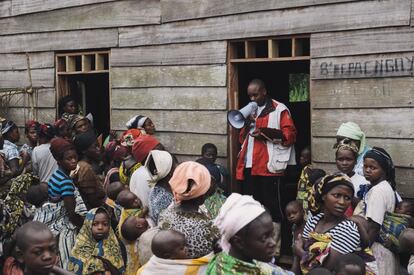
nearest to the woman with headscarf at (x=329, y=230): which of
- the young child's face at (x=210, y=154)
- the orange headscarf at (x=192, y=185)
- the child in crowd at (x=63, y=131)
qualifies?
the orange headscarf at (x=192, y=185)

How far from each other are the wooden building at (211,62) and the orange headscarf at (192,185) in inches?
107

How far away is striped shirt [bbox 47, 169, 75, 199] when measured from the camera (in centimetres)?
628

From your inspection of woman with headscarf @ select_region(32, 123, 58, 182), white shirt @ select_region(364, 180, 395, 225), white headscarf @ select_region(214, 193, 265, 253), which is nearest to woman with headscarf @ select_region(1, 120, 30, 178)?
woman with headscarf @ select_region(32, 123, 58, 182)

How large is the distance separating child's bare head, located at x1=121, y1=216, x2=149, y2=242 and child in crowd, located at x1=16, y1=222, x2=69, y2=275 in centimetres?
169

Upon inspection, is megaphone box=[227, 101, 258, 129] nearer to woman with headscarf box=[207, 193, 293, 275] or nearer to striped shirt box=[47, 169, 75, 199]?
striped shirt box=[47, 169, 75, 199]

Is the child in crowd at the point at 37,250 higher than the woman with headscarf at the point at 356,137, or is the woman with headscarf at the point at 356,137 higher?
the woman with headscarf at the point at 356,137

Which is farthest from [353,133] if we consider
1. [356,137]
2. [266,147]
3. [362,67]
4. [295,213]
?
[266,147]

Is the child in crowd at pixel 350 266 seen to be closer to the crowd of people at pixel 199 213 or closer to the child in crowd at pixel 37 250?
the crowd of people at pixel 199 213

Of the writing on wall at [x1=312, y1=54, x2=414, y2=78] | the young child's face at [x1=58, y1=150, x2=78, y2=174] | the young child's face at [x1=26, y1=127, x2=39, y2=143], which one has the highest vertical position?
the writing on wall at [x1=312, y1=54, x2=414, y2=78]

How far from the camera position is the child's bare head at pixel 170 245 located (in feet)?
14.9

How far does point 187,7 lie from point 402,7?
2.97 metres

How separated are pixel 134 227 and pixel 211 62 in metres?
3.13

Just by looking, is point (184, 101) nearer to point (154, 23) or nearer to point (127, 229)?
point (154, 23)

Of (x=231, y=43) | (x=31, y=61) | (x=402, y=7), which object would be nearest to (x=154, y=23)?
(x=231, y=43)
